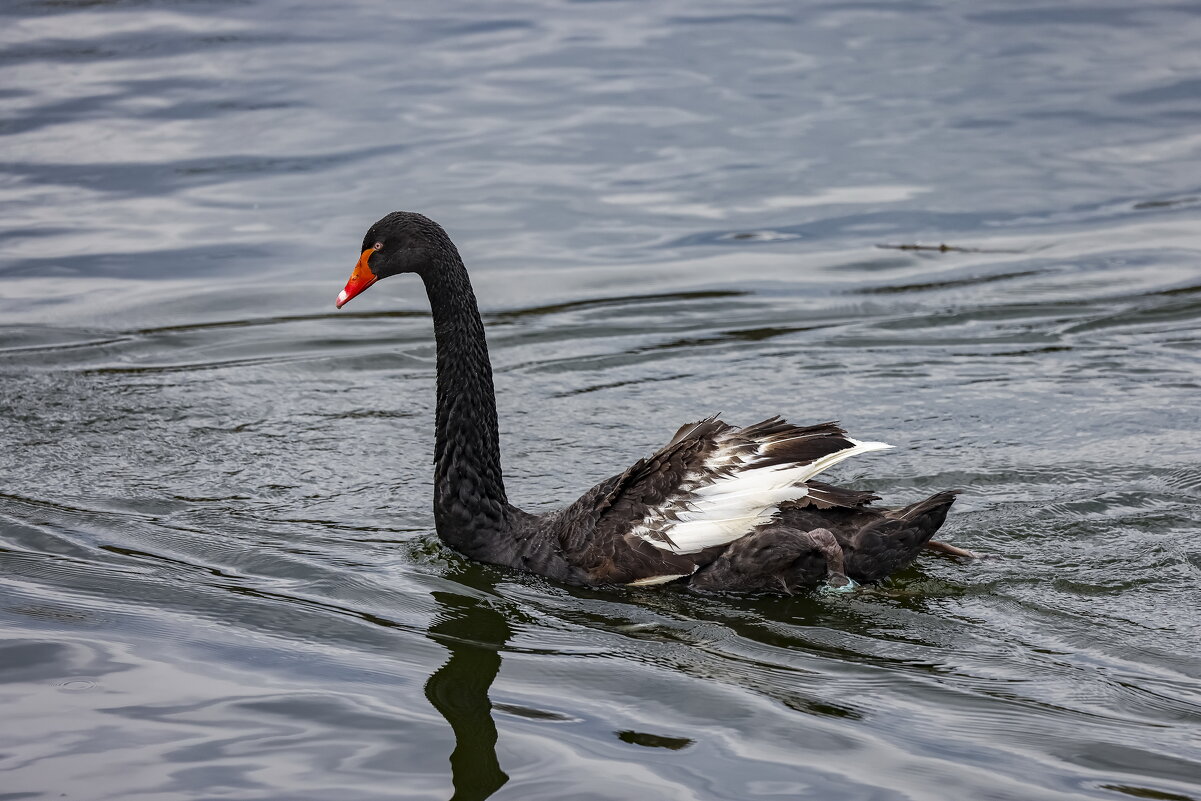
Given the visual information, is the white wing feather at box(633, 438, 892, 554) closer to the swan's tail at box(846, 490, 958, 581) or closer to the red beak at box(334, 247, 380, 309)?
the swan's tail at box(846, 490, 958, 581)

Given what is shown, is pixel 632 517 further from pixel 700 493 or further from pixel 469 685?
pixel 469 685

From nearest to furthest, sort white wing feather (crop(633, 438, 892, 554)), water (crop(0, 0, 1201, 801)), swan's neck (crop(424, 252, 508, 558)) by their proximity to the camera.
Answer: water (crop(0, 0, 1201, 801)), white wing feather (crop(633, 438, 892, 554)), swan's neck (crop(424, 252, 508, 558))

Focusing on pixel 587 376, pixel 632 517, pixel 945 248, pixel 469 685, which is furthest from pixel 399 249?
pixel 945 248

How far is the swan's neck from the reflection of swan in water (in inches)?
19.3

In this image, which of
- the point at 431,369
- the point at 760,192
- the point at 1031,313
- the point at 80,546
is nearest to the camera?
the point at 80,546

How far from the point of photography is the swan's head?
22.1ft

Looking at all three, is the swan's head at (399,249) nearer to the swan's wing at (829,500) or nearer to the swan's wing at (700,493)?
the swan's wing at (700,493)

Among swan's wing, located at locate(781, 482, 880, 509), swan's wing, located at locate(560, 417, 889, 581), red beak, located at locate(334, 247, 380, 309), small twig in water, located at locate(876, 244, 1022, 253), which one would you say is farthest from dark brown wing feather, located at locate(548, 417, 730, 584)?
small twig in water, located at locate(876, 244, 1022, 253)

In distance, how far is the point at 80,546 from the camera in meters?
6.66

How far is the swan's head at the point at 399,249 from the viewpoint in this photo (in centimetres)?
674

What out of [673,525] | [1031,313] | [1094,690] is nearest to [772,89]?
[1031,313]

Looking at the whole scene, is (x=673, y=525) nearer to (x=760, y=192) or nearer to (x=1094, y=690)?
(x=1094, y=690)

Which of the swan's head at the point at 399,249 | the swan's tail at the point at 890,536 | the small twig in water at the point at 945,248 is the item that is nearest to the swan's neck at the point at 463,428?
the swan's head at the point at 399,249

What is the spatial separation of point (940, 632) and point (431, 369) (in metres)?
5.24
